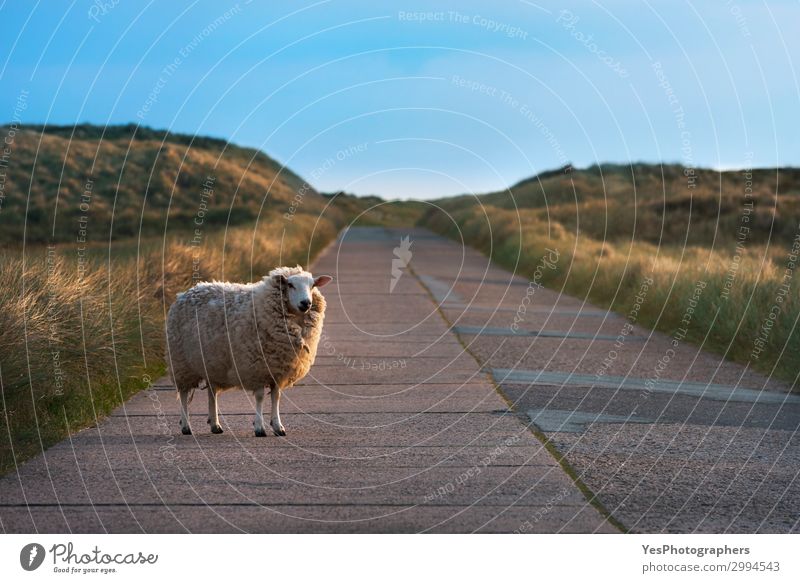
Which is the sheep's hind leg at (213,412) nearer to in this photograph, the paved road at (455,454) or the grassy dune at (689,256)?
the paved road at (455,454)

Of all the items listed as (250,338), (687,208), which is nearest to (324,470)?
(250,338)

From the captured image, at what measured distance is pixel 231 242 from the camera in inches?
1128

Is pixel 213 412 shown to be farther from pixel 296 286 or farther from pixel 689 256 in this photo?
pixel 689 256

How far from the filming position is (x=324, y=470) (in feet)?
27.0

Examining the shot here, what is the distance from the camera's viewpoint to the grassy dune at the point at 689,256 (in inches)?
625

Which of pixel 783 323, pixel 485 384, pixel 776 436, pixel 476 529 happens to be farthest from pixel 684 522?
pixel 783 323

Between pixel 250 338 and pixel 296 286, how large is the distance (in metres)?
0.54

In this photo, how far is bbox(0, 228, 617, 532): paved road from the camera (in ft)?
22.6

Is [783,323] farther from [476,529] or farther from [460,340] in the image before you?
[476,529]

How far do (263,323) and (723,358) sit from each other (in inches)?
310

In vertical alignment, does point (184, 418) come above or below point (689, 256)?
below

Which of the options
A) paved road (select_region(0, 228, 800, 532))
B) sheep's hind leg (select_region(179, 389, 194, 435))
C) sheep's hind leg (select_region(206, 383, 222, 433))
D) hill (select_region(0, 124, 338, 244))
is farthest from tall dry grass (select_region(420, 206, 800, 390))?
hill (select_region(0, 124, 338, 244))
